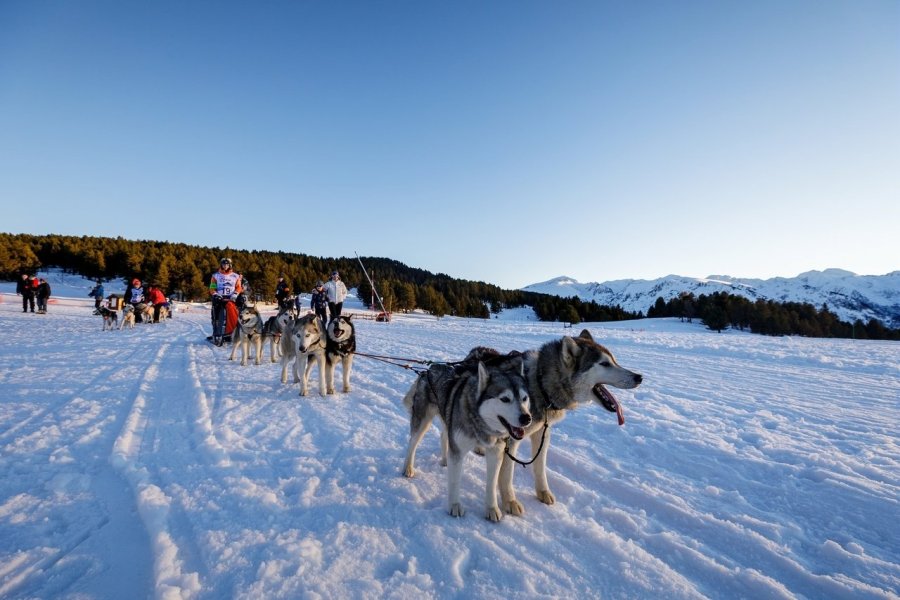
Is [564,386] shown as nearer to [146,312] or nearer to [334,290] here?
[334,290]

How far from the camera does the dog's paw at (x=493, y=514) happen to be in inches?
115

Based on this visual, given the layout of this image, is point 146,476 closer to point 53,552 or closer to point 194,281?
point 53,552

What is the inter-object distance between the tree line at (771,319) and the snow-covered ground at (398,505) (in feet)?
179

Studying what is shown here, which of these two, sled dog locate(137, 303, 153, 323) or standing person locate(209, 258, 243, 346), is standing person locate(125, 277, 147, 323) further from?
standing person locate(209, 258, 243, 346)

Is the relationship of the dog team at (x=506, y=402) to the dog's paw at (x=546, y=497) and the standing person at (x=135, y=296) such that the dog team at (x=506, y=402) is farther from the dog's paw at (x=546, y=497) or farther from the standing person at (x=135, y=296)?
the standing person at (x=135, y=296)

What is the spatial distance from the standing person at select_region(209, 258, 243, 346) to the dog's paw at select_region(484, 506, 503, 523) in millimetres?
9962

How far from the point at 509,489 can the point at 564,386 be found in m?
0.95

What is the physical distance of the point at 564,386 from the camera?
10.8 feet

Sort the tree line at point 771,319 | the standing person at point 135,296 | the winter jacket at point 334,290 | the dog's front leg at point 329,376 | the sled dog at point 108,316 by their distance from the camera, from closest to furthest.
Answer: the dog's front leg at point 329,376 < the winter jacket at point 334,290 < the sled dog at point 108,316 < the standing person at point 135,296 < the tree line at point 771,319

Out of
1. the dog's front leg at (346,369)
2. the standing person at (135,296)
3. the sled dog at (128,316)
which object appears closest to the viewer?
the dog's front leg at (346,369)

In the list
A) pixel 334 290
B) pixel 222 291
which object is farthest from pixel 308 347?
pixel 334 290

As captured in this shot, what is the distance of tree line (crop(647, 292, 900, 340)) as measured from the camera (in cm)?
5034

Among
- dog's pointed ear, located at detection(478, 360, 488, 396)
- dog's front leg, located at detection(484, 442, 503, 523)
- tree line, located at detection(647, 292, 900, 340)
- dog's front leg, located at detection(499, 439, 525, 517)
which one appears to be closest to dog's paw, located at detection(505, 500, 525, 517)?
dog's front leg, located at detection(499, 439, 525, 517)

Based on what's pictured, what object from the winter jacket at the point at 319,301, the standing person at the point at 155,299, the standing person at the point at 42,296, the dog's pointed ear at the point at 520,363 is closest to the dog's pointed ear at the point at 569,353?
the dog's pointed ear at the point at 520,363
